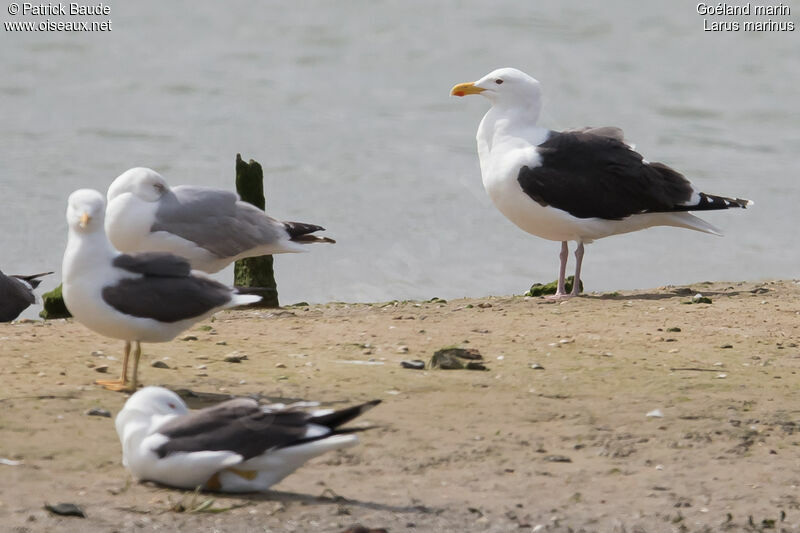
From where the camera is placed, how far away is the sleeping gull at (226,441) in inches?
223

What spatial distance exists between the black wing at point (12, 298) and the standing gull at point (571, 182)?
3.85 m

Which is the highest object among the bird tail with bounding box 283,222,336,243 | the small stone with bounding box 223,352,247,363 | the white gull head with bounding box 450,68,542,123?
the white gull head with bounding box 450,68,542,123

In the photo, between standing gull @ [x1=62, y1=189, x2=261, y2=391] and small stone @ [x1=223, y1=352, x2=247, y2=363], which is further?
small stone @ [x1=223, y1=352, x2=247, y2=363]

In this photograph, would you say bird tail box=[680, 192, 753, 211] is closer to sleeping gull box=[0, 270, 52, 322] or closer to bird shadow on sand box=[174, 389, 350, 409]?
bird shadow on sand box=[174, 389, 350, 409]

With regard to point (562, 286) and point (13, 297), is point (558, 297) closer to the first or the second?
point (562, 286)

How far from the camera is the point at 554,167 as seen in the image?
10922 mm

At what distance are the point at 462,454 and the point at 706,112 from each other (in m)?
19.5

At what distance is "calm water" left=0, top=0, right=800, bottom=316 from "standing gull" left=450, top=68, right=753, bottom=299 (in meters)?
3.86

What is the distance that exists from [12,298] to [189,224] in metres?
2.31

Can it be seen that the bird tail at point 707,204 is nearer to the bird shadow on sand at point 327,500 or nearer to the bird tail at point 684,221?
the bird tail at point 684,221

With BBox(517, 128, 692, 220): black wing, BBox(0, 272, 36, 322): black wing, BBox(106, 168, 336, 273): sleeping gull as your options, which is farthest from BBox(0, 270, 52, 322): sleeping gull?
BBox(517, 128, 692, 220): black wing

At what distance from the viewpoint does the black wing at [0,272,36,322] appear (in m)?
11.0

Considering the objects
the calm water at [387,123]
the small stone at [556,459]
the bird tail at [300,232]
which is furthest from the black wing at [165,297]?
the calm water at [387,123]

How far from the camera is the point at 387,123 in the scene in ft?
74.5
